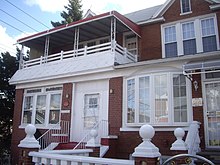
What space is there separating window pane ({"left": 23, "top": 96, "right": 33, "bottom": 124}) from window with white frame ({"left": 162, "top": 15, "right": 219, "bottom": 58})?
343 inches

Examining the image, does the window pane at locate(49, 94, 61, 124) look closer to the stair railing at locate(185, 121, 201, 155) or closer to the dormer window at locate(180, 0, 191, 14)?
the stair railing at locate(185, 121, 201, 155)

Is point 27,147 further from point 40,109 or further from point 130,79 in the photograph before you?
point 40,109

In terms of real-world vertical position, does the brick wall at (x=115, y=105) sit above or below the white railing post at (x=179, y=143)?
above

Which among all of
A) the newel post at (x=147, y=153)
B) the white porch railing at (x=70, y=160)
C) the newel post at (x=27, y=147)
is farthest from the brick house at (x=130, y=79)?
the newel post at (x=147, y=153)

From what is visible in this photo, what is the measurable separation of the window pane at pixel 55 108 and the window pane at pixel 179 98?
6.77 metres

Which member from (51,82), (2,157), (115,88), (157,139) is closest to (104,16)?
(115,88)

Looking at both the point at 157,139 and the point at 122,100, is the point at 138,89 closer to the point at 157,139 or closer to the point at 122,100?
the point at 122,100

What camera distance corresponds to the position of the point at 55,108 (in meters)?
13.9

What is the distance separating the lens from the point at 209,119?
9.52 meters

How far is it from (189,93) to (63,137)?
668 cm

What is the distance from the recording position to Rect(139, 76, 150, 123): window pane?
1047 centimetres

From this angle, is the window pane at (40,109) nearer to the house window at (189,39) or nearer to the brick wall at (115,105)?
the brick wall at (115,105)

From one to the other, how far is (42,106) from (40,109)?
23 centimetres

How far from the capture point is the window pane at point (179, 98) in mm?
9844
